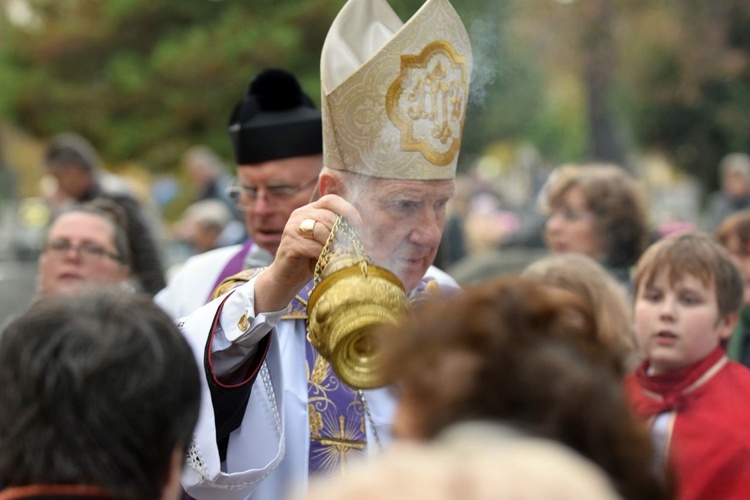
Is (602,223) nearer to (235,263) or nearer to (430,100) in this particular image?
(235,263)

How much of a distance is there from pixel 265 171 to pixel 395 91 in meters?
1.26

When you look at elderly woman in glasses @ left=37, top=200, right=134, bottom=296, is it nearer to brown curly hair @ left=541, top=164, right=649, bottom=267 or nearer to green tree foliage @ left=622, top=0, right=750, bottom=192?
brown curly hair @ left=541, top=164, right=649, bottom=267

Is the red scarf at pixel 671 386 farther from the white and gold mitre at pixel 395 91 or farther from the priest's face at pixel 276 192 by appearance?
the priest's face at pixel 276 192

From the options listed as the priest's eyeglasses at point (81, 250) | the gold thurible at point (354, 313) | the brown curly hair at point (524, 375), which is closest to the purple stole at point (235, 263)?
the priest's eyeglasses at point (81, 250)

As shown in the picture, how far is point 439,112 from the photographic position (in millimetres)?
2992

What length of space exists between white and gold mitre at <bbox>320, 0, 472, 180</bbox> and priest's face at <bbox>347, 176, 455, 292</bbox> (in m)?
0.03

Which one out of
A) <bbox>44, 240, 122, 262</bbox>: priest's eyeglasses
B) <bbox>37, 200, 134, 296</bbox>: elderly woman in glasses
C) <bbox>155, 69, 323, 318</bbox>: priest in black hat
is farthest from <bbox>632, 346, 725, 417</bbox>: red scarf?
<bbox>44, 240, 122, 262</bbox>: priest's eyeglasses

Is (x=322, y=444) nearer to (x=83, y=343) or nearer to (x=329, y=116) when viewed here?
(x=329, y=116)

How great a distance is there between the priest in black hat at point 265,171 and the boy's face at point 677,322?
1.20 metres

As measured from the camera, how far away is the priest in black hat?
406cm

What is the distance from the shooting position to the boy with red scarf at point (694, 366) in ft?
10.9

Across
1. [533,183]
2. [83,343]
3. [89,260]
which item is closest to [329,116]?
[83,343]

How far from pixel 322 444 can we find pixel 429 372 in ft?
5.57

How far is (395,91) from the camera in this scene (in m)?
2.92
